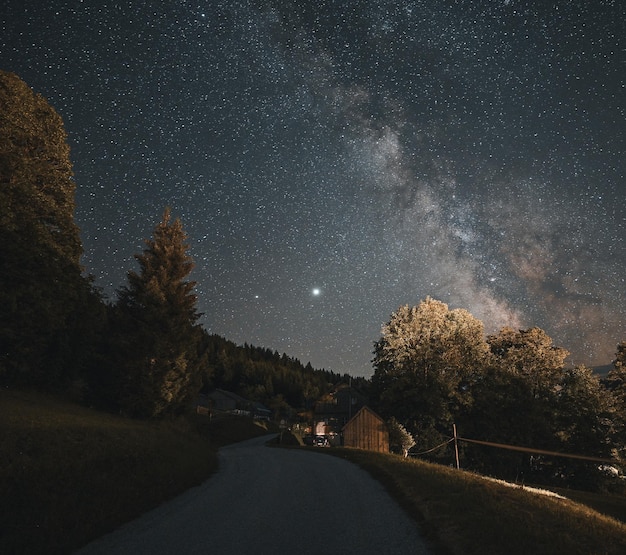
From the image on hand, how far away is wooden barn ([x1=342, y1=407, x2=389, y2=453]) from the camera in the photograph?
133ft

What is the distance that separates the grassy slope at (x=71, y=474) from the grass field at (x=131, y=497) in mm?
29

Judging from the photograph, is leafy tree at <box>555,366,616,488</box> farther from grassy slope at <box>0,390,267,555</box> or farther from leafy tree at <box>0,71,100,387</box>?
leafy tree at <box>0,71,100,387</box>

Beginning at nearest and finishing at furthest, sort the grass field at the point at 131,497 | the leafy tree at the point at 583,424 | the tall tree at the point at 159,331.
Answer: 1. the grass field at the point at 131,497
2. the tall tree at the point at 159,331
3. the leafy tree at the point at 583,424

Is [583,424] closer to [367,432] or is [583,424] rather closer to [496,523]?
[367,432]

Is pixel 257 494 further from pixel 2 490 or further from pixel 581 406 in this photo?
pixel 581 406

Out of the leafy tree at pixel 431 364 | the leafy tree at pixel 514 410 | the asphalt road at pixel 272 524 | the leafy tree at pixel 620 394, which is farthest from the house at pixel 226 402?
the asphalt road at pixel 272 524

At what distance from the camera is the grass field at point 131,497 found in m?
7.68

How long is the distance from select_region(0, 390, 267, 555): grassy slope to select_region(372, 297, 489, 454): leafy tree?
23.9m

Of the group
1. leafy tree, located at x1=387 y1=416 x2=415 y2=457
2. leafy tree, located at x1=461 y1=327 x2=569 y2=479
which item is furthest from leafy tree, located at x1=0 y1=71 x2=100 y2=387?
leafy tree, located at x1=461 y1=327 x2=569 y2=479

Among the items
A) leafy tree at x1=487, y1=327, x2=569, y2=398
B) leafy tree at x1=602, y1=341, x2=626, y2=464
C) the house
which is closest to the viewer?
leafy tree at x1=602, y1=341, x2=626, y2=464

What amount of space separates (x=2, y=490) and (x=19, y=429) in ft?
17.3

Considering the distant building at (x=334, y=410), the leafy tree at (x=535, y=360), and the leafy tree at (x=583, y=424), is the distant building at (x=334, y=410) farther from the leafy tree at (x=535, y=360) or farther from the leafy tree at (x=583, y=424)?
the leafy tree at (x=583, y=424)

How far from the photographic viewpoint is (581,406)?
39.2 m

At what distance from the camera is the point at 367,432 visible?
42.2 m
